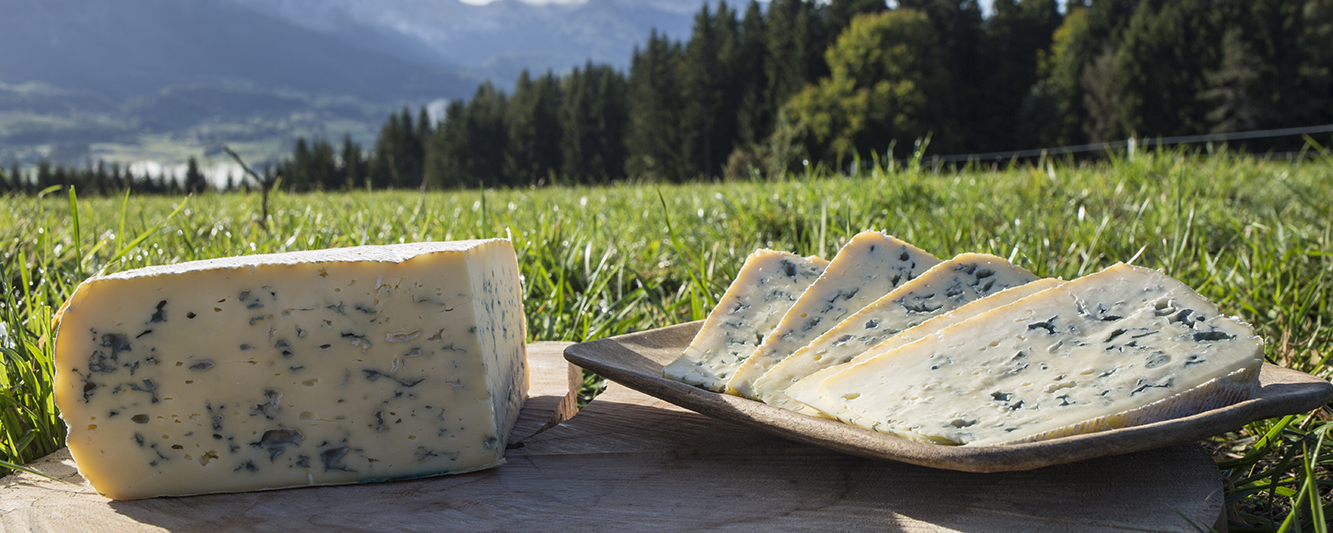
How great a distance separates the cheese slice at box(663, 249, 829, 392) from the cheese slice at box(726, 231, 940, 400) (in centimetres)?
7

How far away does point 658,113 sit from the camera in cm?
4819

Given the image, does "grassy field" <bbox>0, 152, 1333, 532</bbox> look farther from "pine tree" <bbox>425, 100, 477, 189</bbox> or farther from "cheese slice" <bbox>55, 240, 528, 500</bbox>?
"pine tree" <bbox>425, 100, 477, 189</bbox>

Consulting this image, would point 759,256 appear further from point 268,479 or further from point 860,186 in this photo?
point 860,186

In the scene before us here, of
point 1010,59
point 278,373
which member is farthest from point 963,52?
point 278,373

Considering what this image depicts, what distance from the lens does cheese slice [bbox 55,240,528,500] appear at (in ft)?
3.71

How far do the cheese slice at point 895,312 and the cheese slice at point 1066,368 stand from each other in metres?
0.12

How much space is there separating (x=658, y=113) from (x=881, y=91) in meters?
16.6

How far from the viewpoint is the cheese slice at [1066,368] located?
0.93 meters

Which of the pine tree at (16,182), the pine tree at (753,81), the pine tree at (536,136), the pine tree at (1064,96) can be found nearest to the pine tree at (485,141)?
the pine tree at (536,136)

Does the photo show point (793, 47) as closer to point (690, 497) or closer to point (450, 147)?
point (450, 147)

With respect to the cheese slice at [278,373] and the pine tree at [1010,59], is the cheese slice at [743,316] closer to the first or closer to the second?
the cheese slice at [278,373]

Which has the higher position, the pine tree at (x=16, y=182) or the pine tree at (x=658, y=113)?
the pine tree at (x=658, y=113)

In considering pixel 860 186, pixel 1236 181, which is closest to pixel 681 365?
pixel 860 186

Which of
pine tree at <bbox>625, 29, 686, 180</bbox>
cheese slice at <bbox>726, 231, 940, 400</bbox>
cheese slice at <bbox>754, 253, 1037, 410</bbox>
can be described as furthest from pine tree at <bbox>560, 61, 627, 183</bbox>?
cheese slice at <bbox>754, 253, 1037, 410</bbox>
